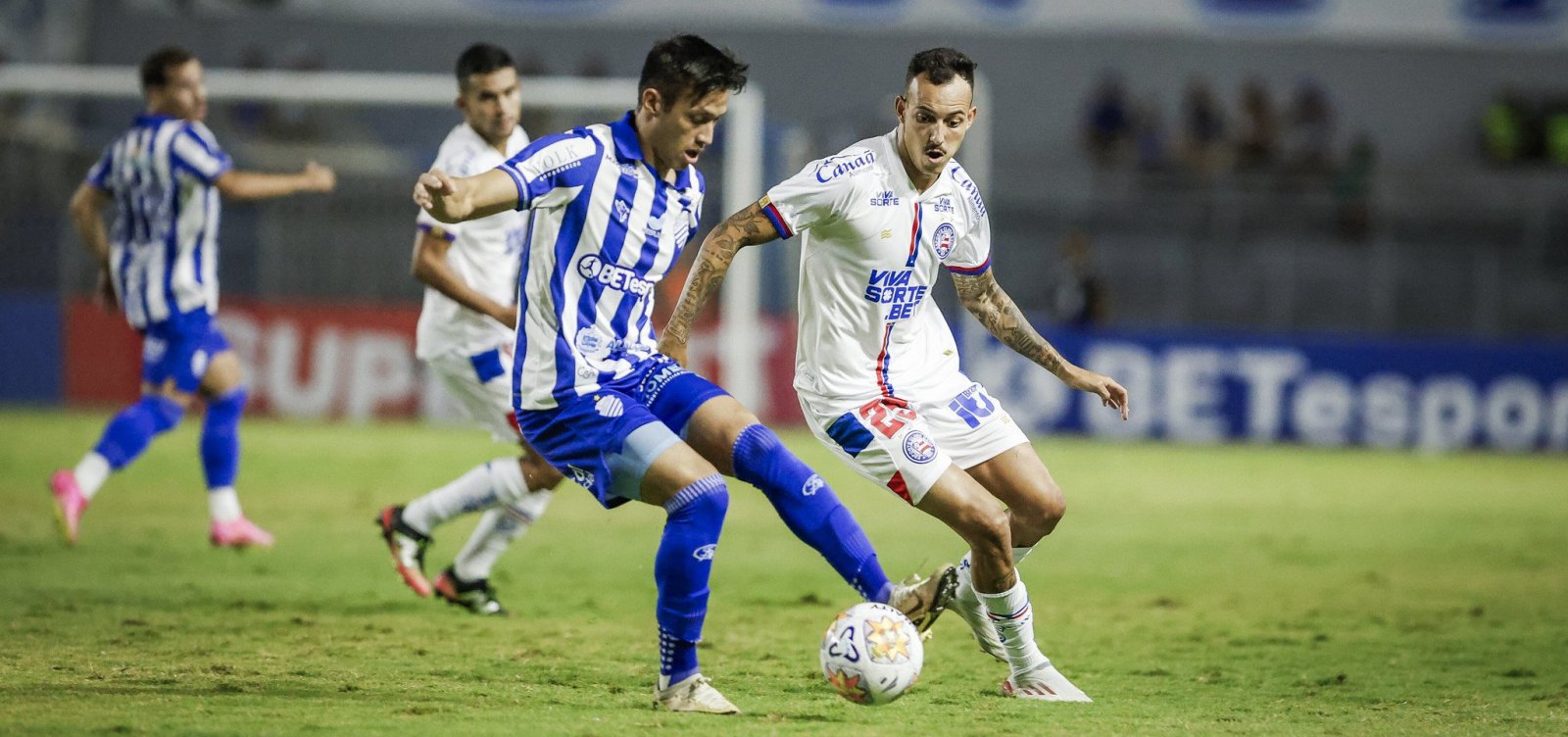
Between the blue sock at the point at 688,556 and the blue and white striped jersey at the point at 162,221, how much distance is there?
4.82 m

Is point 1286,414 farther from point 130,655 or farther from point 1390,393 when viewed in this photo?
point 130,655

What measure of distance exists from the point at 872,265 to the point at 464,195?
64.9 inches

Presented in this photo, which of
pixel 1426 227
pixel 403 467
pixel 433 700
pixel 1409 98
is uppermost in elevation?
pixel 1409 98

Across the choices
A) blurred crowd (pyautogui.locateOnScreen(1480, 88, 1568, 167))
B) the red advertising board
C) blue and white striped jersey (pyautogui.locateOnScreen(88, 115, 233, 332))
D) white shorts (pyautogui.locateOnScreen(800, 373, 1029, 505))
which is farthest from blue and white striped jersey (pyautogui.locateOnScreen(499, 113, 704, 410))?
blurred crowd (pyautogui.locateOnScreen(1480, 88, 1568, 167))

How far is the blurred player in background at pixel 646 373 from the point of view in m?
5.21

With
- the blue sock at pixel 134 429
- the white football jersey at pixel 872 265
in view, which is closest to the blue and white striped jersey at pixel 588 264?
the white football jersey at pixel 872 265

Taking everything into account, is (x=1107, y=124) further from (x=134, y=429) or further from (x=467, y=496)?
(x=467, y=496)

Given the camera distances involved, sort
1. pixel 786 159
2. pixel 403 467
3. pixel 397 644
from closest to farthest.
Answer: pixel 397 644 < pixel 403 467 < pixel 786 159

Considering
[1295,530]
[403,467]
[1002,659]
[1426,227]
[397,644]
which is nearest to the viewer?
[1002,659]

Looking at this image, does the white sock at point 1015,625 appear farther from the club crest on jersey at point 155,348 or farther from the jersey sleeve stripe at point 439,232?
the club crest on jersey at point 155,348

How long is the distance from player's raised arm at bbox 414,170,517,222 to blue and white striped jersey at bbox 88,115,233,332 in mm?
4399

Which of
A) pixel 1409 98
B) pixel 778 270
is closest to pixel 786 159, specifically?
pixel 778 270

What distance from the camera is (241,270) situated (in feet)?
62.2

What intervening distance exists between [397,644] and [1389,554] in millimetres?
6574
